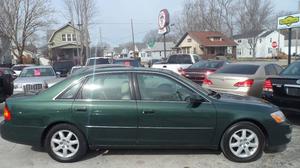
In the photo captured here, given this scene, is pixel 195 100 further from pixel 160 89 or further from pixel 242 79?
pixel 242 79

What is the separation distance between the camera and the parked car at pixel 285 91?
621cm

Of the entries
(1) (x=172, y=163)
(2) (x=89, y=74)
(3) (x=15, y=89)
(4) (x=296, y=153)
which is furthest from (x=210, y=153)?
(3) (x=15, y=89)

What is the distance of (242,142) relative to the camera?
15.2 ft

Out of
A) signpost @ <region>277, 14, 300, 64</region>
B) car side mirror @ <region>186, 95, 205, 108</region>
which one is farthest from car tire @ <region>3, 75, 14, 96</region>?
signpost @ <region>277, 14, 300, 64</region>

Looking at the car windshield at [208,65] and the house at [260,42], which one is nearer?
the car windshield at [208,65]

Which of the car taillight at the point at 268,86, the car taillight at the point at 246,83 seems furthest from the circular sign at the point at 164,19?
the car taillight at the point at 268,86

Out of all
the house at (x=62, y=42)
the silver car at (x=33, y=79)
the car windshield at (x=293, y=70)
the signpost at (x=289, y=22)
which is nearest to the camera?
the car windshield at (x=293, y=70)

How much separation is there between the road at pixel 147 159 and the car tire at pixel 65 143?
0.12 m

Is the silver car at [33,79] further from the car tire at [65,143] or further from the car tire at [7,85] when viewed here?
the car tire at [65,143]

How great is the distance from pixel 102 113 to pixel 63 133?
2.36 feet

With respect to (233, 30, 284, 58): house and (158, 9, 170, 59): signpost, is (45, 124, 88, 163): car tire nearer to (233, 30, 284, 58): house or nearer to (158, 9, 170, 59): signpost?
(158, 9, 170, 59): signpost

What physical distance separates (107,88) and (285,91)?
4.03 metres

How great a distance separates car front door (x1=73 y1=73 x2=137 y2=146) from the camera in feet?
15.0

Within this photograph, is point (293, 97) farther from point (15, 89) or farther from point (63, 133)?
point (15, 89)
